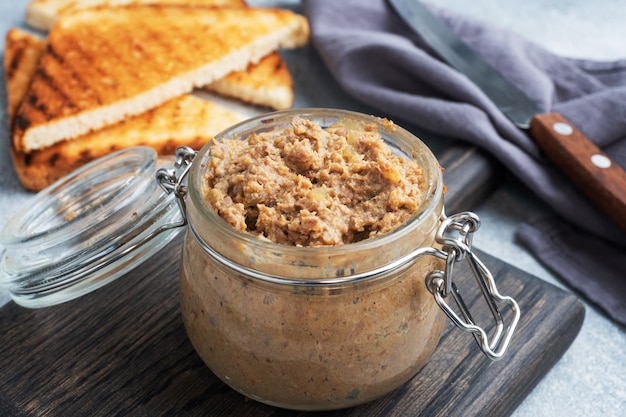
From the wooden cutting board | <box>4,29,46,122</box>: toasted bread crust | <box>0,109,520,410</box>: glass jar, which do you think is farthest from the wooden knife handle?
<box>4,29,46,122</box>: toasted bread crust

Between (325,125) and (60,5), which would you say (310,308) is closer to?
(325,125)

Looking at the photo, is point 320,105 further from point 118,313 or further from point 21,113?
point 118,313

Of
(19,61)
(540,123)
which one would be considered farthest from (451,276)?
(19,61)

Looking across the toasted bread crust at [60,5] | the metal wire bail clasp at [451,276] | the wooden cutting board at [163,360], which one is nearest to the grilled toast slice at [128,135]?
the toasted bread crust at [60,5]

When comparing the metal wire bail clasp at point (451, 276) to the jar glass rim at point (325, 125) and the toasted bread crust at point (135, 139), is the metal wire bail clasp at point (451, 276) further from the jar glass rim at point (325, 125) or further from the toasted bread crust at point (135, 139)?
the toasted bread crust at point (135, 139)

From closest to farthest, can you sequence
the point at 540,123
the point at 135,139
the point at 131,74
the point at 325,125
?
1. the point at 325,125
2. the point at 540,123
3. the point at 135,139
4. the point at 131,74

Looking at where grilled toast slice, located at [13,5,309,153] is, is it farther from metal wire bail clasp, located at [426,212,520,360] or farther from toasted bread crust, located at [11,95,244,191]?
metal wire bail clasp, located at [426,212,520,360]

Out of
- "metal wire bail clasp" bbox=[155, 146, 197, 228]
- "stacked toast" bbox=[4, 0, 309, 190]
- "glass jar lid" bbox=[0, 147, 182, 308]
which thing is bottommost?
"stacked toast" bbox=[4, 0, 309, 190]
